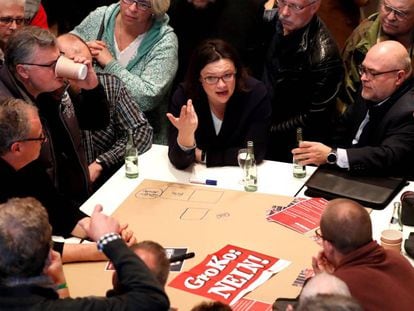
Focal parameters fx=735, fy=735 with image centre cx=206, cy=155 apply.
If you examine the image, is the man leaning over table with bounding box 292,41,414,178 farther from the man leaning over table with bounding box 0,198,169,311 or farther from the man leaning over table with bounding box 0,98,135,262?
the man leaning over table with bounding box 0,198,169,311

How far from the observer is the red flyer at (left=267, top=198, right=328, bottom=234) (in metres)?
3.26

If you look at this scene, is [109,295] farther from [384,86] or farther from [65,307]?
[384,86]

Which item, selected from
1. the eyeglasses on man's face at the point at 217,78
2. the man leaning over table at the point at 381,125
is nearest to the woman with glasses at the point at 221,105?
the eyeglasses on man's face at the point at 217,78

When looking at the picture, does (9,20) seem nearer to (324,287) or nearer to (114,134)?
(114,134)

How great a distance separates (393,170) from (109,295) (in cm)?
196

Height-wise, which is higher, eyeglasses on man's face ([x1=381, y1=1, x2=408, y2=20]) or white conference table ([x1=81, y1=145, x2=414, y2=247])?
eyeglasses on man's face ([x1=381, y1=1, x2=408, y2=20])

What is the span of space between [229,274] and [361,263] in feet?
1.89

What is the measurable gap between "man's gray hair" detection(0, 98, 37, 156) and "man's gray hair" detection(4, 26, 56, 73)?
469mm

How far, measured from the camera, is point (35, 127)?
304 centimetres

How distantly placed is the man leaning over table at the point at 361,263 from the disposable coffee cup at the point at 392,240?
398 mm

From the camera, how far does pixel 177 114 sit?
13.1 feet

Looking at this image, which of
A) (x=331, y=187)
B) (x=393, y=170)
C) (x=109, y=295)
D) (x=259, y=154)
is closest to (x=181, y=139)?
(x=259, y=154)

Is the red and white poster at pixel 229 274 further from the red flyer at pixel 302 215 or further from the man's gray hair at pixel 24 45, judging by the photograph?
the man's gray hair at pixel 24 45

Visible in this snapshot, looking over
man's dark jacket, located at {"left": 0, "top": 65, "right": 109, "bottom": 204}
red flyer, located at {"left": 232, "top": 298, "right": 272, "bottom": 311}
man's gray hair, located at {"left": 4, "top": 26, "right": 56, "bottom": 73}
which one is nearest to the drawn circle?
man's dark jacket, located at {"left": 0, "top": 65, "right": 109, "bottom": 204}
